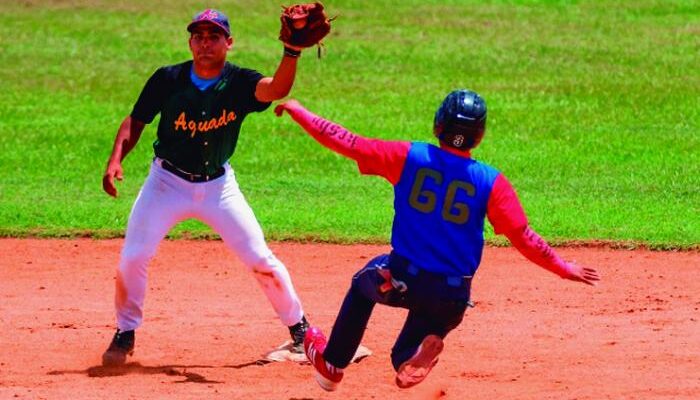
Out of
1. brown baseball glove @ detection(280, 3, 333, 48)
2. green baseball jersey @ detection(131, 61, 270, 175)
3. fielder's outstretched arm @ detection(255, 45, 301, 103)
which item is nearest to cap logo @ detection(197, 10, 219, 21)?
green baseball jersey @ detection(131, 61, 270, 175)

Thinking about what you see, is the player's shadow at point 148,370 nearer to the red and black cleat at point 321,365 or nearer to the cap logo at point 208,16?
the red and black cleat at point 321,365

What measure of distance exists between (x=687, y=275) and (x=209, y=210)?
15.3 feet

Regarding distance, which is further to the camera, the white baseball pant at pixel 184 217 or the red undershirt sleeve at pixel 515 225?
the white baseball pant at pixel 184 217

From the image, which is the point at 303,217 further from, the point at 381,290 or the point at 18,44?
the point at 18,44

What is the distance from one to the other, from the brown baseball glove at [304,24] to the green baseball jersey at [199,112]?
784 mm

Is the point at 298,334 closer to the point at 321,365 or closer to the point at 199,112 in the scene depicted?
the point at 321,365

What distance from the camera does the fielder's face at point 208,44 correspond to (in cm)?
882

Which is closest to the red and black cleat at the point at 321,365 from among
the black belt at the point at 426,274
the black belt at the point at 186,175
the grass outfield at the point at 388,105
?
the black belt at the point at 426,274

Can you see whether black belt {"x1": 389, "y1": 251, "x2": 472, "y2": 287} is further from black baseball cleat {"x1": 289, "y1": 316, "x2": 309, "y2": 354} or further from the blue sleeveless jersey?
black baseball cleat {"x1": 289, "y1": 316, "x2": 309, "y2": 354}

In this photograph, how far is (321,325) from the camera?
10.3 meters

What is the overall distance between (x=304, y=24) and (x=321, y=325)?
2.86m

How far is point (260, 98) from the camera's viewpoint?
29.1 feet

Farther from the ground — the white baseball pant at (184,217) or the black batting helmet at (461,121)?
the black batting helmet at (461,121)

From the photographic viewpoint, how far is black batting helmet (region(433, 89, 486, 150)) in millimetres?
7371
